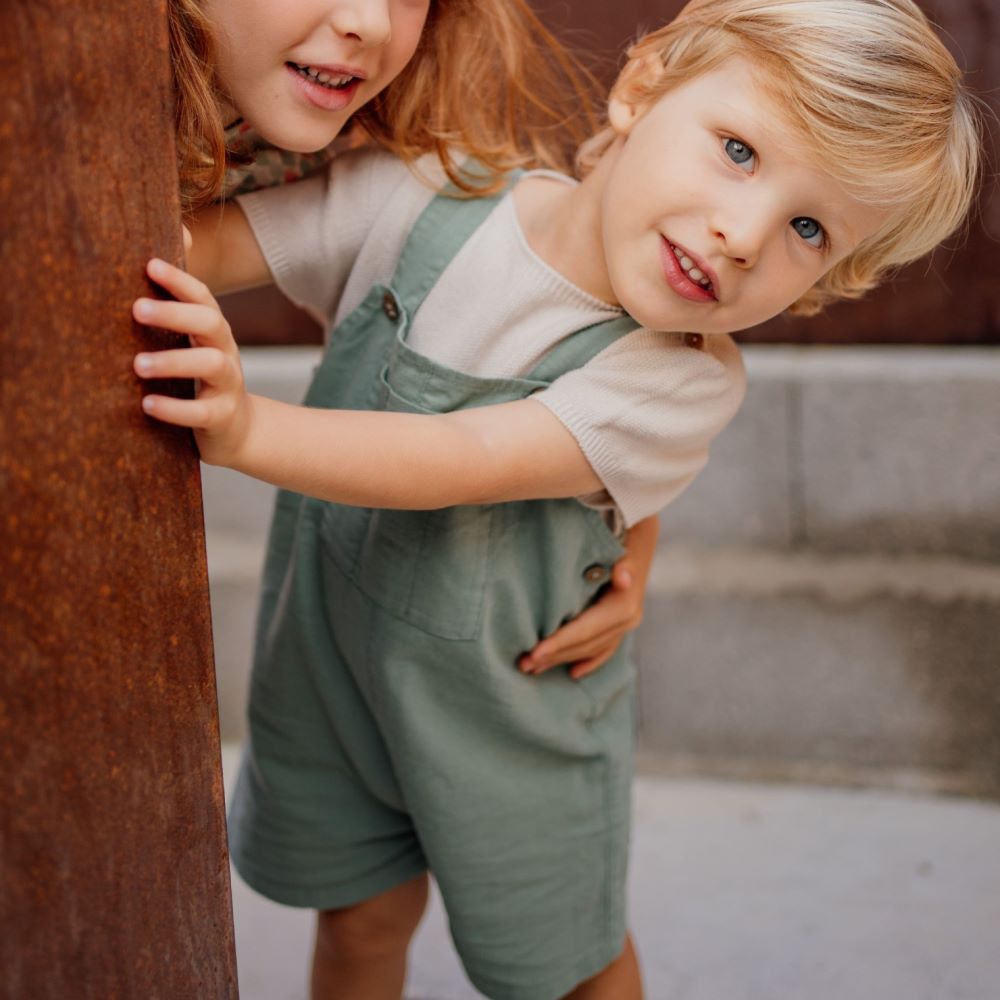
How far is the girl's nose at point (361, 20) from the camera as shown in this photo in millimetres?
916

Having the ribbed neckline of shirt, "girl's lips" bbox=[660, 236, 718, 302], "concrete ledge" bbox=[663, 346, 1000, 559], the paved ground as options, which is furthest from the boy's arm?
"concrete ledge" bbox=[663, 346, 1000, 559]

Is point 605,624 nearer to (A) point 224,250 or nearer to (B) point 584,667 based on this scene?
(B) point 584,667

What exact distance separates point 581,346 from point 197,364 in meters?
0.43

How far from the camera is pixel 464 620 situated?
3.76ft

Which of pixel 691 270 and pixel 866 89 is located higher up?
pixel 866 89

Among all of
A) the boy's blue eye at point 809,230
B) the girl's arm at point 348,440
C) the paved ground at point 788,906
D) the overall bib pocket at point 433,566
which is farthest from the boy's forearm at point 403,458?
the paved ground at point 788,906

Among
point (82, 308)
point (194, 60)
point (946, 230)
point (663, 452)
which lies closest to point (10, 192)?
point (82, 308)

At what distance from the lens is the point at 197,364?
2.35 feet

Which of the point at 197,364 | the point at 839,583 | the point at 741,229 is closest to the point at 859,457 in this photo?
the point at 839,583

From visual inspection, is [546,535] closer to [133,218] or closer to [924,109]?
[924,109]

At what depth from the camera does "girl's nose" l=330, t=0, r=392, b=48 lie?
3.00 feet

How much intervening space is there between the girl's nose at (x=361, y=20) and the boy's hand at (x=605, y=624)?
54 cm

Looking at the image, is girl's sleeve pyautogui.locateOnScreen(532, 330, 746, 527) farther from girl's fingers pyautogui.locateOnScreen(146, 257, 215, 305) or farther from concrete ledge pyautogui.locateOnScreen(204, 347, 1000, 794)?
concrete ledge pyautogui.locateOnScreen(204, 347, 1000, 794)

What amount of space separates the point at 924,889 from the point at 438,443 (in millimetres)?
1230
